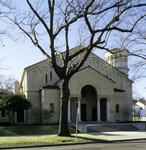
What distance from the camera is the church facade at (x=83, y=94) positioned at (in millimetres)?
57219

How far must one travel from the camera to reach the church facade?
57.2 meters

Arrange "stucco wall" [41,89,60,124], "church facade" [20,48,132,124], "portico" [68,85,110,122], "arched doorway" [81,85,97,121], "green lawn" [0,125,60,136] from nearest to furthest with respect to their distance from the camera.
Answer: "green lawn" [0,125,60,136]
"stucco wall" [41,89,60,124]
"church facade" [20,48,132,124]
"portico" [68,85,110,122]
"arched doorway" [81,85,97,121]

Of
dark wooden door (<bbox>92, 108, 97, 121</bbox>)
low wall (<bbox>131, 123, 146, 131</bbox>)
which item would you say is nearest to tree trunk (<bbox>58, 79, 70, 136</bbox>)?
low wall (<bbox>131, 123, 146, 131</bbox>)

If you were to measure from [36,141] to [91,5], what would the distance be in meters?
10.8

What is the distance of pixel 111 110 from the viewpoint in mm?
59625

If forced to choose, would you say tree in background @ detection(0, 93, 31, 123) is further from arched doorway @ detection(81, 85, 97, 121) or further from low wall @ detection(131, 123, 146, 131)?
low wall @ detection(131, 123, 146, 131)

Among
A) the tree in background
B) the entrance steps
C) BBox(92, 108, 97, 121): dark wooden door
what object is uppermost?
the tree in background

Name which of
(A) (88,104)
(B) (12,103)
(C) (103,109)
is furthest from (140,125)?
(B) (12,103)

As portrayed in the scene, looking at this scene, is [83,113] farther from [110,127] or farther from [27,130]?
[27,130]

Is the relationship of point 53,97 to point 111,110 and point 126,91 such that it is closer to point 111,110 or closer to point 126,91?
point 111,110

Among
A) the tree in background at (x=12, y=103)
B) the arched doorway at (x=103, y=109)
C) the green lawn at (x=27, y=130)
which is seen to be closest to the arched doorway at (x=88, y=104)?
the arched doorway at (x=103, y=109)

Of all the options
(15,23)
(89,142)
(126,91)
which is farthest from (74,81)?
(89,142)

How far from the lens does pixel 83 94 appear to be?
6238cm

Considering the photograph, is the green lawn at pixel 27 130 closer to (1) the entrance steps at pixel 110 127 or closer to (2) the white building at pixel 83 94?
(1) the entrance steps at pixel 110 127
